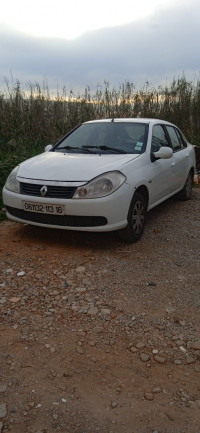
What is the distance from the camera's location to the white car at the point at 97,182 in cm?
420

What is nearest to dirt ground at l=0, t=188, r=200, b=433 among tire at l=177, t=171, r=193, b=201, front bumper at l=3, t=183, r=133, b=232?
front bumper at l=3, t=183, r=133, b=232

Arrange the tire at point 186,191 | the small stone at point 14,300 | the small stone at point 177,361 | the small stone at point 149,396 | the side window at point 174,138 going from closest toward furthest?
the small stone at point 149,396, the small stone at point 177,361, the small stone at point 14,300, the side window at point 174,138, the tire at point 186,191

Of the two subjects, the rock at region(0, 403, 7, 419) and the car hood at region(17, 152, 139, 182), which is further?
the car hood at region(17, 152, 139, 182)

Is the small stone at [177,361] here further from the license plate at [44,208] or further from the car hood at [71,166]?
the car hood at [71,166]

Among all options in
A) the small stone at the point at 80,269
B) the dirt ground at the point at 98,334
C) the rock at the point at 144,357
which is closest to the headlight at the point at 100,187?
the dirt ground at the point at 98,334

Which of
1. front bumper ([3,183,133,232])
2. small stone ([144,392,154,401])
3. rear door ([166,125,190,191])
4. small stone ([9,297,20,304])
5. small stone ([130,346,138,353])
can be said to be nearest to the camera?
small stone ([144,392,154,401])

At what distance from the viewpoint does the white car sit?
13.8ft

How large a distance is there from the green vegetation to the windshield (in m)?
2.33

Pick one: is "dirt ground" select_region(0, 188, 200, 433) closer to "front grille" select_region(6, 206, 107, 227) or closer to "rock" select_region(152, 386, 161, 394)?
"rock" select_region(152, 386, 161, 394)

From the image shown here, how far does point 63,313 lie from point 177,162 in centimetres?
371

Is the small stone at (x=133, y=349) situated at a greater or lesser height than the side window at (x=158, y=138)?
lesser

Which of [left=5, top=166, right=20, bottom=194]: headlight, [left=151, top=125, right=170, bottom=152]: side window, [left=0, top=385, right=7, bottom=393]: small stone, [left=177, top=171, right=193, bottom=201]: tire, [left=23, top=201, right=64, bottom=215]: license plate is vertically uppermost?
[left=151, top=125, right=170, bottom=152]: side window

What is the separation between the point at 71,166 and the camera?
4516 millimetres

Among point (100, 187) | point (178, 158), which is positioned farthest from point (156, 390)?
point (178, 158)
